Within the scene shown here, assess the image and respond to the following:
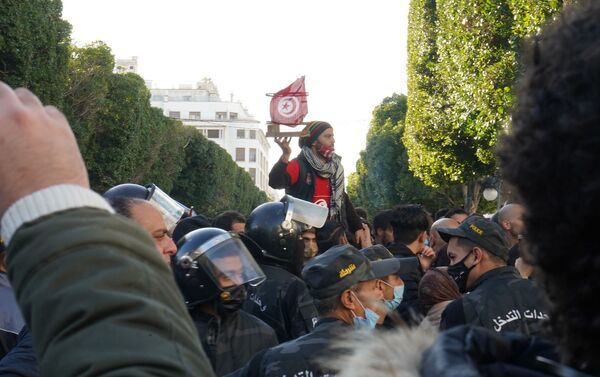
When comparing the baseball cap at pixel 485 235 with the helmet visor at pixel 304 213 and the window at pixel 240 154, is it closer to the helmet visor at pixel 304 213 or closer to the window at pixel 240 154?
the helmet visor at pixel 304 213

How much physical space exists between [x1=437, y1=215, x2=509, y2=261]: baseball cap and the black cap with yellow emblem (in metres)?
1.39

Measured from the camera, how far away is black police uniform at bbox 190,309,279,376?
4.52 metres

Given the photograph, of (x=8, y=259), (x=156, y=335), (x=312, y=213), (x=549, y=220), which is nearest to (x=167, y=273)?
(x=156, y=335)

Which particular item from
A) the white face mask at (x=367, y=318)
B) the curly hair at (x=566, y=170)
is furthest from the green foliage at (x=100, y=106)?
the curly hair at (x=566, y=170)

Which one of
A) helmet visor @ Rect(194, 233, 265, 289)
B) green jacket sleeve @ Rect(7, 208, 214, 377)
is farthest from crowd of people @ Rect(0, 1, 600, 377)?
helmet visor @ Rect(194, 233, 265, 289)

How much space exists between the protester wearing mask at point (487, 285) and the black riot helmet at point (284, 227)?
3.77 ft

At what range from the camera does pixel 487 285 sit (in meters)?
5.33

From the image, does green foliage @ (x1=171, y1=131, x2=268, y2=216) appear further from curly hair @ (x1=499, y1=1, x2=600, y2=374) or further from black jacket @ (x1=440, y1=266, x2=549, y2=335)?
curly hair @ (x1=499, y1=1, x2=600, y2=374)

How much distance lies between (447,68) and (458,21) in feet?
8.06

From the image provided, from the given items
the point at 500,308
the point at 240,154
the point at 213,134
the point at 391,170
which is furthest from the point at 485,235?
the point at 240,154

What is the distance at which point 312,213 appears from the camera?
7078mm

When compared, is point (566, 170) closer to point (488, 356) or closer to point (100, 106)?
point (488, 356)

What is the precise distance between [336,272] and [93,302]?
10.9ft

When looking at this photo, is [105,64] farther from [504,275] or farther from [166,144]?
[504,275]
